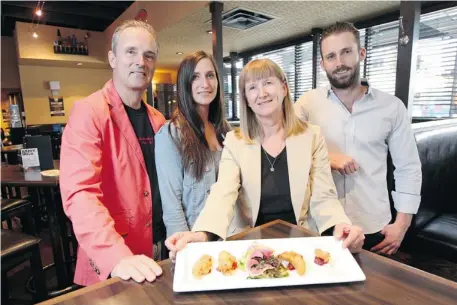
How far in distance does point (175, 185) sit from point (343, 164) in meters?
0.87

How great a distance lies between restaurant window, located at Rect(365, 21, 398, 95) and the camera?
3.83 metres

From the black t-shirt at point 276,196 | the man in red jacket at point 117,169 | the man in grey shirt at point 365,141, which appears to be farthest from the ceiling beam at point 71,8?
the black t-shirt at point 276,196

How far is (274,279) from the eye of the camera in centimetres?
77

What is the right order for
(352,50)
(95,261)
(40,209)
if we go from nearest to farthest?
(95,261), (352,50), (40,209)

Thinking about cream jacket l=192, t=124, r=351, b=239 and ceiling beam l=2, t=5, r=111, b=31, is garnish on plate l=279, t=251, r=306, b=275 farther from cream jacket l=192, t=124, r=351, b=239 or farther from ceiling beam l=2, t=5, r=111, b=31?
ceiling beam l=2, t=5, r=111, b=31

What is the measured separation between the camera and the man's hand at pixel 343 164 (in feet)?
4.97

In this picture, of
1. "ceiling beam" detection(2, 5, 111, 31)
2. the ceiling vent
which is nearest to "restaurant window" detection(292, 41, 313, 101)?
the ceiling vent

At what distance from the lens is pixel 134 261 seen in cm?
86

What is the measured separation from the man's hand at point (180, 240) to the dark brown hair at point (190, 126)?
1.60ft

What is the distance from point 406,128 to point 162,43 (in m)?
4.86

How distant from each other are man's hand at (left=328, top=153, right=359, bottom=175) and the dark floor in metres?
1.11

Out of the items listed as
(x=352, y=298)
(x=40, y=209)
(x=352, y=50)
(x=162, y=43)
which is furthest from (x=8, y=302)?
(x=162, y=43)

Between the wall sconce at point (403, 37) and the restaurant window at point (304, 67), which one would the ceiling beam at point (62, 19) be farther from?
the wall sconce at point (403, 37)

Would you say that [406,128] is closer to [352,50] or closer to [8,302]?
[352,50]
